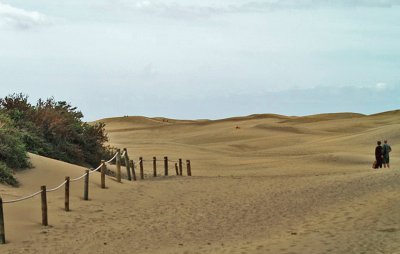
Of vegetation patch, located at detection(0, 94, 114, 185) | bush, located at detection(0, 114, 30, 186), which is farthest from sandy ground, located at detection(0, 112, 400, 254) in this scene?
vegetation patch, located at detection(0, 94, 114, 185)

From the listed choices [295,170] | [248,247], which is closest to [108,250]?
[248,247]

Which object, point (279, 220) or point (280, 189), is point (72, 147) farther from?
point (279, 220)

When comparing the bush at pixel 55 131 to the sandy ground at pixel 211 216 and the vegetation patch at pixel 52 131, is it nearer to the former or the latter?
the vegetation patch at pixel 52 131

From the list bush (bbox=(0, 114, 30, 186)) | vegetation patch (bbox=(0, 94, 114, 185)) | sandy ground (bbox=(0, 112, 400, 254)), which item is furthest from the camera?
vegetation patch (bbox=(0, 94, 114, 185))

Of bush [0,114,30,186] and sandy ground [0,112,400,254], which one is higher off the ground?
bush [0,114,30,186]

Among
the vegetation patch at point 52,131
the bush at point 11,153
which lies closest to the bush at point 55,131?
the vegetation patch at point 52,131

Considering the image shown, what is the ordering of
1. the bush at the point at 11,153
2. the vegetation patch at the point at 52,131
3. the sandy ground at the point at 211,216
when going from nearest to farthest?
the sandy ground at the point at 211,216 → the bush at the point at 11,153 → the vegetation patch at the point at 52,131

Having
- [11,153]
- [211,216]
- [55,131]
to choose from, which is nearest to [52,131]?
[55,131]

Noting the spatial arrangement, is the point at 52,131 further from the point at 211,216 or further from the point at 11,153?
the point at 211,216

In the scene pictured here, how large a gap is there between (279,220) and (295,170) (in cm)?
1806

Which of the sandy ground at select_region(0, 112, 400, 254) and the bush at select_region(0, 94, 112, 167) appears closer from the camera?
the sandy ground at select_region(0, 112, 400, 254)

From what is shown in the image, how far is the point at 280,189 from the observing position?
2097 centimetres

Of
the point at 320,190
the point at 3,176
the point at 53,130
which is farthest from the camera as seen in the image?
the point at 53,130

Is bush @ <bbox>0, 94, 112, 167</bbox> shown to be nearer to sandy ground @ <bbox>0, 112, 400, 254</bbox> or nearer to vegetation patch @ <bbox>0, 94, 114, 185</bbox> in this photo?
vegetation patch @ <bbox>0, 94, 114, 185</bbox>
